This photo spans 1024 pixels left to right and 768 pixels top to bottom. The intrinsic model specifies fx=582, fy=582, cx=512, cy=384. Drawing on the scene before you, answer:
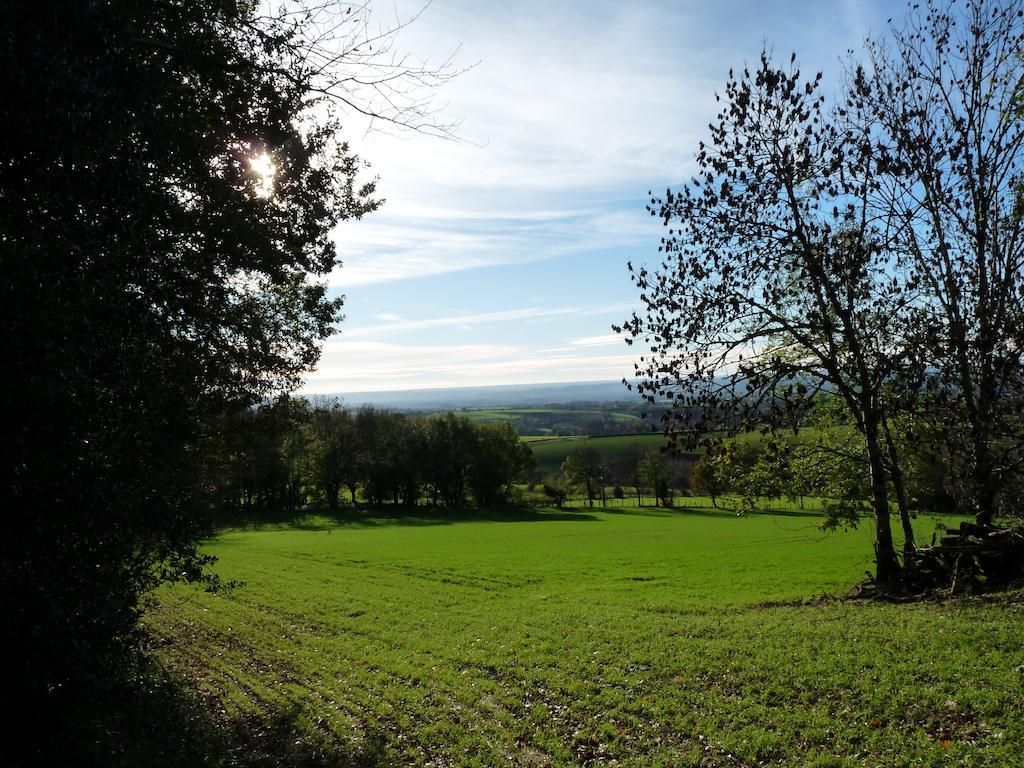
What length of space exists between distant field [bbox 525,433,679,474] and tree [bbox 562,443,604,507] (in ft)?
51.2

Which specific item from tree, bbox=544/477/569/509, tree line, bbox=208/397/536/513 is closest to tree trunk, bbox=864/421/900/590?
tree line, bbox=208/397/536/513

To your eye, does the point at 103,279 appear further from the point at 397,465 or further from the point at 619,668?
the point at 397,465

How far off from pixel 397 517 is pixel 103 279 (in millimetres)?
69658

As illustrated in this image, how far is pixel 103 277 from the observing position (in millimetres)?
7129

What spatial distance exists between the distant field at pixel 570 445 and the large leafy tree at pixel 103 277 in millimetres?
101112

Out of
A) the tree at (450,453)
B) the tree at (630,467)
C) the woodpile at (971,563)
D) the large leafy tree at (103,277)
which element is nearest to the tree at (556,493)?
the tree at (630,467)

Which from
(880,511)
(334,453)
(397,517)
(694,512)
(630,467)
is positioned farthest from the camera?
(630,467)

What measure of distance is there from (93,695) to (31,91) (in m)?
7.25

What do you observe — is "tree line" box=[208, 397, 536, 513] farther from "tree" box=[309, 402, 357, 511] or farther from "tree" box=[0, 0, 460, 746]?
"tree" box=[0, 0, 460, 746]

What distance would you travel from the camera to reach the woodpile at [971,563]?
49.2 feet

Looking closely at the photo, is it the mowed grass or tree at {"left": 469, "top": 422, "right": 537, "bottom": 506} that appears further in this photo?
tree at {"left": 469, "top": 422, "right": 537, "bottom": 506}

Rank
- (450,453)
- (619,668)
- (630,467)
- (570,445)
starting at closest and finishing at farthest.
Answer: (619,668) < (450,453) < (630,467) < (570,445)

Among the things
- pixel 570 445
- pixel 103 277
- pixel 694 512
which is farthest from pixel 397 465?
pixel 103 277

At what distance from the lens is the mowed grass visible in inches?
336
